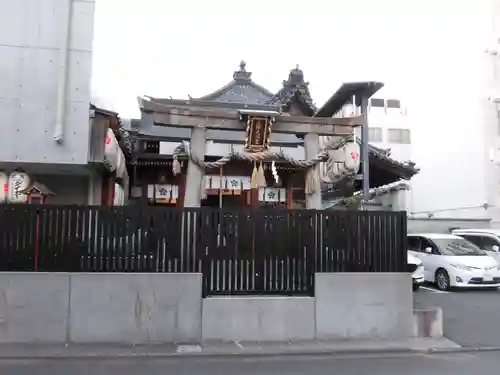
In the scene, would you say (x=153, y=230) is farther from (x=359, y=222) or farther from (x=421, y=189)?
(x=421, y=189)

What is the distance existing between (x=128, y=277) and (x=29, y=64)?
15.7 feet

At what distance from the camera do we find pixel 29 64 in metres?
10.4

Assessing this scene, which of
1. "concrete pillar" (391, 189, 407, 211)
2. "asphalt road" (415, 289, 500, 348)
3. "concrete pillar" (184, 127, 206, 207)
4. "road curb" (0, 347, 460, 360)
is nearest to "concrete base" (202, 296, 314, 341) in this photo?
"road curb" (0, 347, 460, 360)

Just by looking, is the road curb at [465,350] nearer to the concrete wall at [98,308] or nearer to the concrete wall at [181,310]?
the concrete wall at [181,310]

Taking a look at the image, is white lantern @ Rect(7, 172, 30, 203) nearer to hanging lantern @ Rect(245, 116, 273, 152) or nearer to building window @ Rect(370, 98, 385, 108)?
hanging lantern @ Rect(245, 116, 273, 152)

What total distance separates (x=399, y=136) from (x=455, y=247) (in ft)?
72.7

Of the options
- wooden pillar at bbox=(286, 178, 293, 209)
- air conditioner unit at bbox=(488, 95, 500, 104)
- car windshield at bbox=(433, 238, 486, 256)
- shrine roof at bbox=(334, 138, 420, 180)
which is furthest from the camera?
air conditioner unit at bbox=(488, 95, 500, 104)

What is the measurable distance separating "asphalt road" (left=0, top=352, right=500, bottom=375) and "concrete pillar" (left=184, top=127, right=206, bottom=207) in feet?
16.4

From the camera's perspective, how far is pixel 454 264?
16.8 meters

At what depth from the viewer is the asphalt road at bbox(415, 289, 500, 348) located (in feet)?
32.4

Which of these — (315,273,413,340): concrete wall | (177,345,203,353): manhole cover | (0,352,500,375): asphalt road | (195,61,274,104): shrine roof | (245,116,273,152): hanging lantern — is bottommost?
(0,352,500,375): asphalt road

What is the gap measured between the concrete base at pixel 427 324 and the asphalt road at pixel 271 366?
4.20ft

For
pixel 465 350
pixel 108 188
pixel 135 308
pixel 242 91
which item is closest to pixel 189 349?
pixel 135 308

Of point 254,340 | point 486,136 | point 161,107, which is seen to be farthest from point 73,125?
point 486,136
